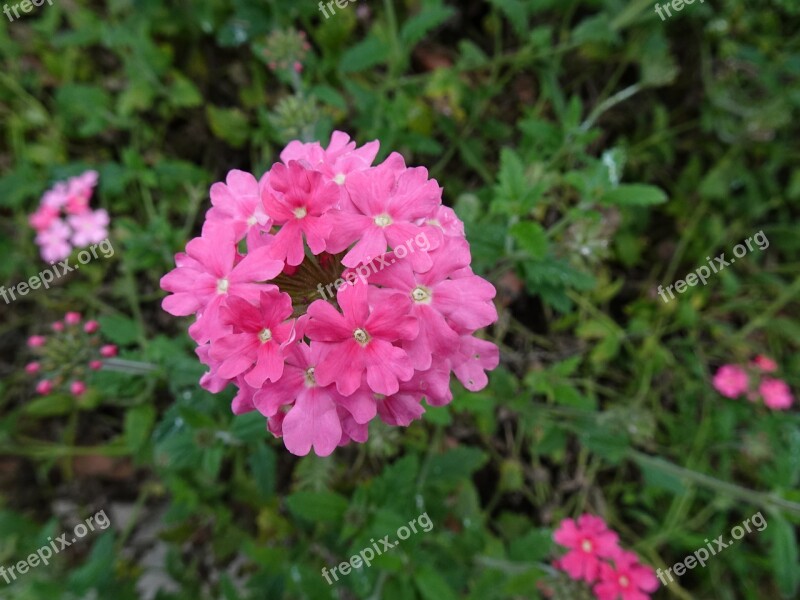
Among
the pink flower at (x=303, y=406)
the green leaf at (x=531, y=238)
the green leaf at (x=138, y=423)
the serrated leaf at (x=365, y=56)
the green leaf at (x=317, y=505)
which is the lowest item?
the green leaf at (x=317, y=505)

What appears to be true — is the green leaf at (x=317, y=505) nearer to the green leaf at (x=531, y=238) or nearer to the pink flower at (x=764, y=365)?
the green leaf at (x=531, y=238)

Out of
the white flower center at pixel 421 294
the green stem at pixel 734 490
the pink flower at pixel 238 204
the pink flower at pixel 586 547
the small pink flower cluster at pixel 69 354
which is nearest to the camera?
the white flower center at pixel 421 294

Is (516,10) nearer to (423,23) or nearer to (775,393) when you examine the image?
(423,23)

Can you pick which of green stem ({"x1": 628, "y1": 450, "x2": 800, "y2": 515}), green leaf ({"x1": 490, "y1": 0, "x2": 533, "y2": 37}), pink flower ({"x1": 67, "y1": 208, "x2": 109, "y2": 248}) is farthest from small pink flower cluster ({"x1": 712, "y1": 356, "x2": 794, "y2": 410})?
pink flower ({"x1": 67, "y1": 208, "x2": 109, "y2": 248})

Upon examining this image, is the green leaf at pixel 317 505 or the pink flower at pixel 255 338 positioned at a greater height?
the pink flower at pixel 255 338

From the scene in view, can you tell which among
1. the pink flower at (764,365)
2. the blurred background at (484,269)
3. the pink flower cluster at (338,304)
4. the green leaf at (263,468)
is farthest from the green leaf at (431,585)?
the pink flower at (764,365)

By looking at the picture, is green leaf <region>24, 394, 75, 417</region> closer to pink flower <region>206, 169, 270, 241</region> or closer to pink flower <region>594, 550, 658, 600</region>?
pink flower <region>206, 169, 270, 241</region>

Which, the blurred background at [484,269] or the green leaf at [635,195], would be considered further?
the blurred background at [484,269]
